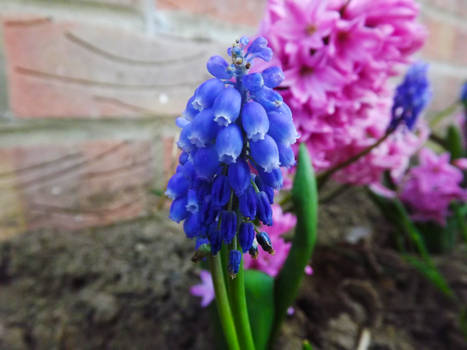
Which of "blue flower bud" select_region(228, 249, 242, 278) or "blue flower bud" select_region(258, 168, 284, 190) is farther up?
"blue flower bud" select_region(258, 168, 284, 190)

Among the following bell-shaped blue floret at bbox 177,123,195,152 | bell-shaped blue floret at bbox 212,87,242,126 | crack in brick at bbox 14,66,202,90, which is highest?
crack in brick at bbox 14,66,202,90

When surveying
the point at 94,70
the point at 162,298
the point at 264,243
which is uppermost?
the point at 94,70

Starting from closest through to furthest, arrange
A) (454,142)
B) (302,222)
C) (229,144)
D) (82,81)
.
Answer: (229,144) < (302,222) < (82,81) < (454,142)

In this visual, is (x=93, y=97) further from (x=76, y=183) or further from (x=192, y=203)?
(x=192, y=203)

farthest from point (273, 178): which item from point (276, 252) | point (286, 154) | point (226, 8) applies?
point (226, 8)

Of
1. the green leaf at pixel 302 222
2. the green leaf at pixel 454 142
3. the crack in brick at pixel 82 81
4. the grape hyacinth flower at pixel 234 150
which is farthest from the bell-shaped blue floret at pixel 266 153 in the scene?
the green leaf at pixel 454 142

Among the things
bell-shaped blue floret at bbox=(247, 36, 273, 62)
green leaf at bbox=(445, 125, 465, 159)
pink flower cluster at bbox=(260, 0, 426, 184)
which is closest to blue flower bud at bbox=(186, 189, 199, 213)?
bell-shaped blue floret at bbox=(247, 36, 273, 62)

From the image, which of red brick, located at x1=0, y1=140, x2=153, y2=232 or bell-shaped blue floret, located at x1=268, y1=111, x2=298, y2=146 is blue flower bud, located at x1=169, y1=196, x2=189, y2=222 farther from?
red brick, located at x1=0, y1=140, x2=153, y2=232
